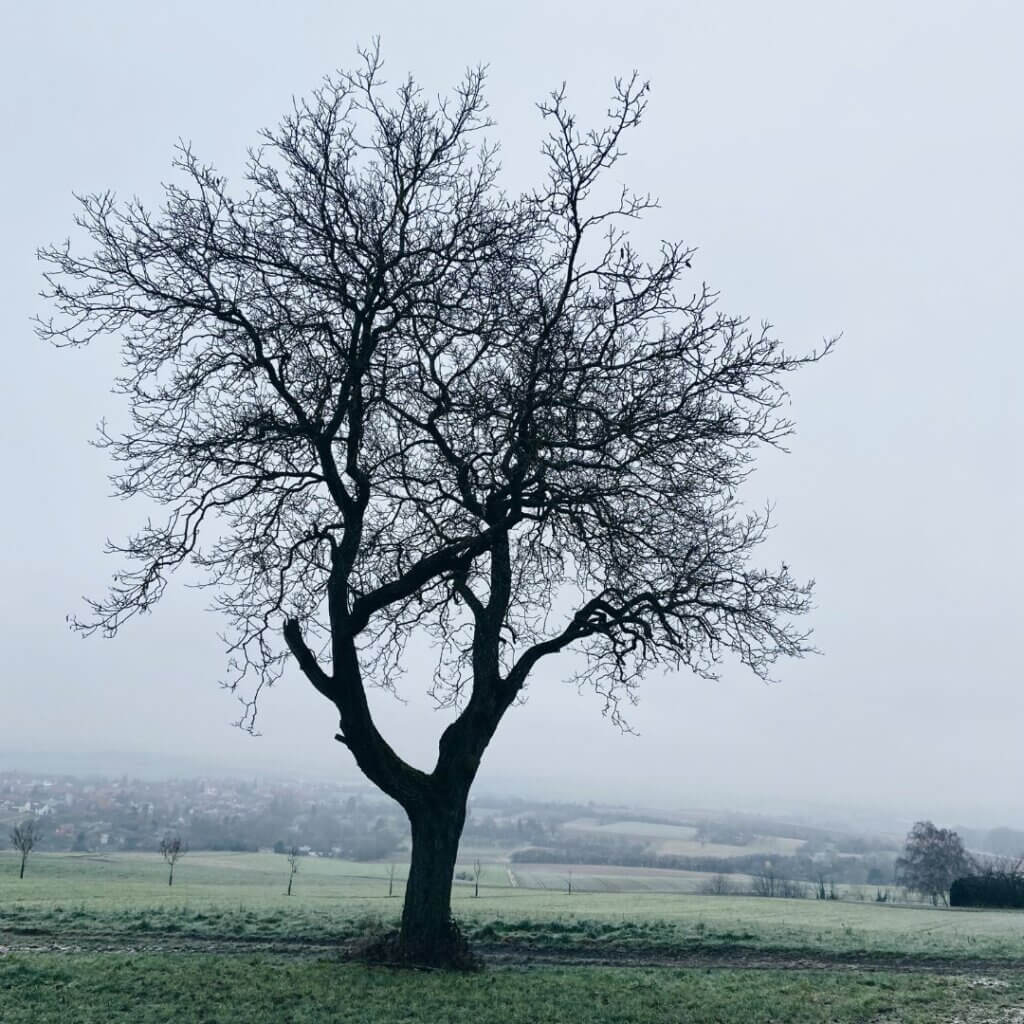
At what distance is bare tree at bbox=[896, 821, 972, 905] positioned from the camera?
72812 millimetres

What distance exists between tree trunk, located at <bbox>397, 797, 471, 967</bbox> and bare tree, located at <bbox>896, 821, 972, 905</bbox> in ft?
219

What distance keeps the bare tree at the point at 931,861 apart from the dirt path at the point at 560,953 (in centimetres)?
6174

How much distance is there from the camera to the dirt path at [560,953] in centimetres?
1421

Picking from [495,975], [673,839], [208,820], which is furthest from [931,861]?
[208,820]

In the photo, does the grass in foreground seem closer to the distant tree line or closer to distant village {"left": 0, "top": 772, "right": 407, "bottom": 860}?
distant village {"left": 0, "top": 772, "right": 407, "bottom": 860}

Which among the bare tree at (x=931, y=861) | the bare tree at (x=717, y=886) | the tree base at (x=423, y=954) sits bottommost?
the bare tree at (x=717, y=886)

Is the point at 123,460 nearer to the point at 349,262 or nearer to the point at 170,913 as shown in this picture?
the point at 349,262

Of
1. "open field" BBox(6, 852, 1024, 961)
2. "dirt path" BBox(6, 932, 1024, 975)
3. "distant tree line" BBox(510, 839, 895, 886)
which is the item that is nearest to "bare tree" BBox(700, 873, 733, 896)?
"open field" BBox(6, 852, 1024, 961)

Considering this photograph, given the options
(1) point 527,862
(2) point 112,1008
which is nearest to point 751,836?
(1) point 527,862

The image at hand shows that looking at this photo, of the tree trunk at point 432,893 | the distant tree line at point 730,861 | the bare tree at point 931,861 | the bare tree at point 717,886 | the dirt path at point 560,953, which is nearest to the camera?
the tree trunk at point 432,893

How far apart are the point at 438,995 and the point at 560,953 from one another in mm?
4787

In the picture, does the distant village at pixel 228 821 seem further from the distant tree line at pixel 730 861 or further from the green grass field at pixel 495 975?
the green grass field at pixel 495 975

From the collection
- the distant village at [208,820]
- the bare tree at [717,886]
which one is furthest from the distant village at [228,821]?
the bare tree at [717,886]

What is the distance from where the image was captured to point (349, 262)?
14102mm
